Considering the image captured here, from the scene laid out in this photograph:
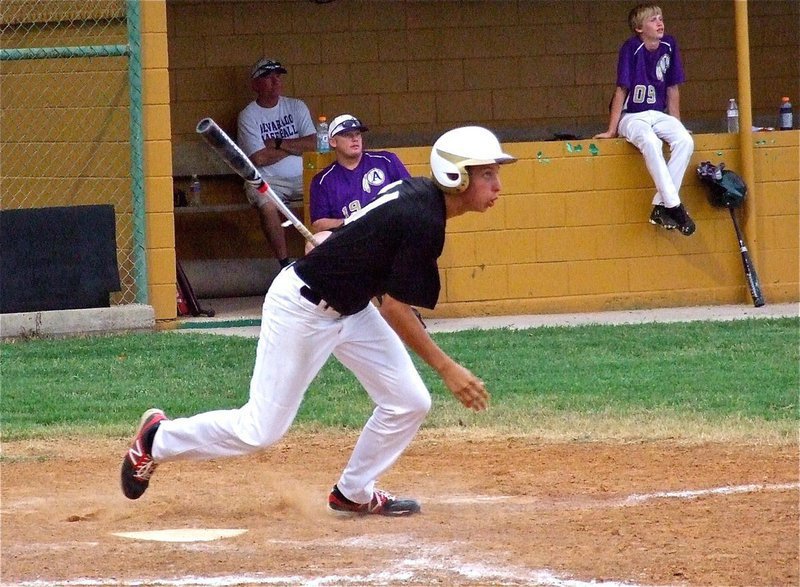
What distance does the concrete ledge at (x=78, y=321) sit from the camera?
37.0 ft

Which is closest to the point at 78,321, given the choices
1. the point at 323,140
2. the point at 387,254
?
the point at 323,140

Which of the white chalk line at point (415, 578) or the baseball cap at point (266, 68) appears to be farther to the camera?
the baseball cap at point (266, 68)

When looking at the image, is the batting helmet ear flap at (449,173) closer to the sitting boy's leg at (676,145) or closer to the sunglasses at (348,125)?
the sunglasses at (348,125)

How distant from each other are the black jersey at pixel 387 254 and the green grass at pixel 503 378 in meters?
2.59

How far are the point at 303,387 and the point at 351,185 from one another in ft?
16.0

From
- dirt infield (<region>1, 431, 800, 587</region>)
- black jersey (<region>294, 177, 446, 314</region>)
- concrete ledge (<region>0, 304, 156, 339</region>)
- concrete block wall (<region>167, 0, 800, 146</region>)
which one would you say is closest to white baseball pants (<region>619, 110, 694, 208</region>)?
concrete block wall (<region>167, 0, 800, 146</region>)

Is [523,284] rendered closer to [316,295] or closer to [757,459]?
[757,459]

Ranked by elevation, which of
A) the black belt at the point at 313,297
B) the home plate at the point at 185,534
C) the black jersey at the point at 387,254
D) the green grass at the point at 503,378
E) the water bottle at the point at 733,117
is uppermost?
the water bottle at the point at 733,117

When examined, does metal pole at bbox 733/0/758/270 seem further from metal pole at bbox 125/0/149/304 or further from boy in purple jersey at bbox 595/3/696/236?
metal pole at bbox 125/0/149/304

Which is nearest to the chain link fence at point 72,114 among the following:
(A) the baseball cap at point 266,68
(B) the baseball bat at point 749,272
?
(A) the baseball cap at point 266,68

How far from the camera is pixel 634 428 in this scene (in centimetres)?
795

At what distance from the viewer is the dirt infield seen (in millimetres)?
5258

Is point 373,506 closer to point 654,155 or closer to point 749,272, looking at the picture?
point 654,155

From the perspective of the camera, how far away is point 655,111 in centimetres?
1234
